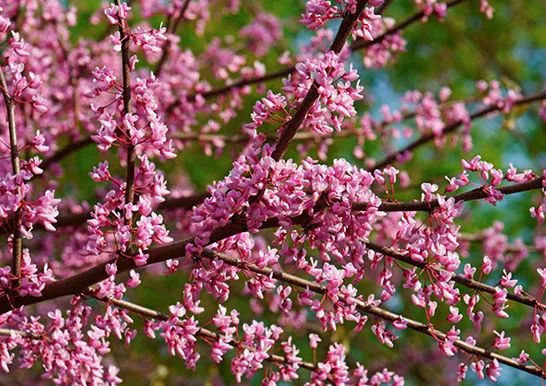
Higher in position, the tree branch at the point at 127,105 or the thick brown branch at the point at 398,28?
the thick brown branch at the point at 398,28

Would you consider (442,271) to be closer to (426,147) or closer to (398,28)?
(398,28)

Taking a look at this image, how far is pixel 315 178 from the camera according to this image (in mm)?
2986

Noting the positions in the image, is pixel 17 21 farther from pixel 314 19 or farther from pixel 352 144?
pixel 352 144

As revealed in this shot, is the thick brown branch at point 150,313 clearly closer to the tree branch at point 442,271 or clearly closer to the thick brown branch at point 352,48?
the tree branch at point 442,271

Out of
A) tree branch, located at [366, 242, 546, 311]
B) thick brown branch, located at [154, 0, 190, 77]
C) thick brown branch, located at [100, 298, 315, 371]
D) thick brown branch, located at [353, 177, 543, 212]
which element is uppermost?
thick brown branch, located at [154, 0, 190, 77]

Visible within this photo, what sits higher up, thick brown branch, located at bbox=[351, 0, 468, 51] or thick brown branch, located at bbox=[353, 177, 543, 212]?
thick brown branch, located at bbox=[351, 0, 468, 51]

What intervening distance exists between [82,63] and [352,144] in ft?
15.8

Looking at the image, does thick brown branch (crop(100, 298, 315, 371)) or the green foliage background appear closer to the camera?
thick brown branch (crop(100, 298, 315, 371))

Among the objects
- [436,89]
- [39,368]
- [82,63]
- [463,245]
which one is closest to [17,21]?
[82,63]

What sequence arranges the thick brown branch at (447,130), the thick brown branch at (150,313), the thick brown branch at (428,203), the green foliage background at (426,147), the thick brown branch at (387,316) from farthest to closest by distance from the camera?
the green foliage background at (426,147) < the thick brown branch at (447,130) < the thick brown branch at (150,313) < the thick brown branch at (387,316) < the thick brown branch at (428,203)

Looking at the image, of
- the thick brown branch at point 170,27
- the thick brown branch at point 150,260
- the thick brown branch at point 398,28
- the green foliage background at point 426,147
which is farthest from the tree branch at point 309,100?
the green foliage background at point 426,147

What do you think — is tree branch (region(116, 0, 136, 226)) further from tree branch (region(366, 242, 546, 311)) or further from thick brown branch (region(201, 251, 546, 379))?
tree branch (region(366, 242, 546, 311))

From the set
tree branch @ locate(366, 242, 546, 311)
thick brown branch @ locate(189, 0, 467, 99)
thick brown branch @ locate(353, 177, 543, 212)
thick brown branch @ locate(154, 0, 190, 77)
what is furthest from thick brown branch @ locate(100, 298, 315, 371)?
thick brown branch @ locate(154, 0, 190, 77)

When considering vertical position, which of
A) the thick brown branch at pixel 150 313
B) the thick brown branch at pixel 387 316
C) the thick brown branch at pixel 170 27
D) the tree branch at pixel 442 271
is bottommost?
the thick brown branch at pixel 150 313
